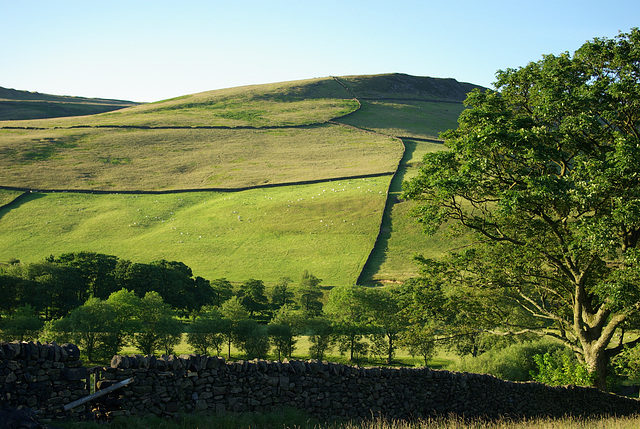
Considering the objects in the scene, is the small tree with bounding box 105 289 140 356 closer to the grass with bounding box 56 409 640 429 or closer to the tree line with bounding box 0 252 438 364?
the tree line with bounding box 0 252 438 364

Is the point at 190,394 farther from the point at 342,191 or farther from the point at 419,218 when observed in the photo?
the point at 342,191

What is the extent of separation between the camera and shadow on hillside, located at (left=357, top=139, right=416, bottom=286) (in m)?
72.6

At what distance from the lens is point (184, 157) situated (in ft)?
422

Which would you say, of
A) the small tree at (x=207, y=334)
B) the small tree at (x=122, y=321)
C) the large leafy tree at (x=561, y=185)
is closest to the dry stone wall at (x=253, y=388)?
the large leafy tree at (x=561, y=185)

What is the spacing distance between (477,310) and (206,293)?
167 ft

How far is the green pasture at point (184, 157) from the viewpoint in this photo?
370 feet

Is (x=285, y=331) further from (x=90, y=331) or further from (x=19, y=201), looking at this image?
(x=19, y=201)

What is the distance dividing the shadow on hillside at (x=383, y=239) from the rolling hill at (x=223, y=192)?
1.00 feet

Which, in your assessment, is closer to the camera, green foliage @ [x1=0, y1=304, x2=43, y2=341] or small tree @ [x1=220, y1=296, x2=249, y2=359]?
green foliage @ [x1=0, y1=304, x2=43, y2=341]

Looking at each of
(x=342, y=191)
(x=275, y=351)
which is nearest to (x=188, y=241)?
(x=342, y=191)

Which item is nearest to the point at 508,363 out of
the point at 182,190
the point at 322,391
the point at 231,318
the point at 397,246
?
the point at 322,391

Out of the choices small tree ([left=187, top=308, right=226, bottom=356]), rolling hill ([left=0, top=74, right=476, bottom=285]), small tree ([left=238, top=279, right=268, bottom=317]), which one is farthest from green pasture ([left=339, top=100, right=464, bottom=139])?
small tree ([left=187, top=308, right=226, bottom=356])

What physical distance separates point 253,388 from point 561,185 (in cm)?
1420

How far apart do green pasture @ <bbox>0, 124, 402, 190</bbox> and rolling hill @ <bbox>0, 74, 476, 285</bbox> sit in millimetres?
394
